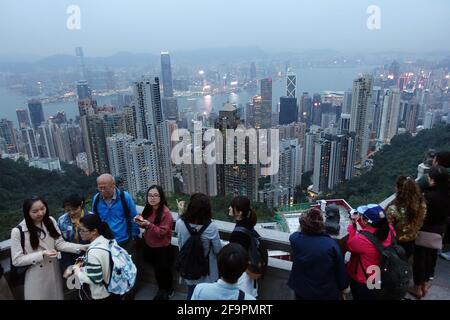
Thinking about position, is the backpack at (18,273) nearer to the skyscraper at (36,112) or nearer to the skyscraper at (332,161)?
the skyscraper at (332,161)

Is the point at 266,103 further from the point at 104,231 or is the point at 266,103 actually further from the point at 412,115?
the point at 104,231

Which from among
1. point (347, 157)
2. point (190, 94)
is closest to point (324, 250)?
point (347, 157)

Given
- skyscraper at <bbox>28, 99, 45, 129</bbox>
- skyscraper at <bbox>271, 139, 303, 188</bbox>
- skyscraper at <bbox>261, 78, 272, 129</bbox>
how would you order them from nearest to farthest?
skyscraper at <bbox>271, 139, 303, 188</bbox>, skyscraper at <bbox>28, 99, 45, 129</bbox>, skyscraper at <bbox>261, 78, 272, 129</bbox>

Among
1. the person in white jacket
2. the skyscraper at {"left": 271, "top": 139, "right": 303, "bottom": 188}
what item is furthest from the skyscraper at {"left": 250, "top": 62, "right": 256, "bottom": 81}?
the person in white jacket

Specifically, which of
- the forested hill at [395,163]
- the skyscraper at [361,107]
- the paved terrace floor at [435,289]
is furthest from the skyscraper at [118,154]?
the skyscraper at [361,107]

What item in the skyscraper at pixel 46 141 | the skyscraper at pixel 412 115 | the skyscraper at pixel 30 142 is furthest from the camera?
the skyscraper at pixel 412 115

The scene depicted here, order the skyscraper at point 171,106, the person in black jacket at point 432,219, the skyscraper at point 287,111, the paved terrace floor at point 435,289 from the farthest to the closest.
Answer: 1. the skyscraper at point 287,111
2. the skyscraper at point 171,106
3. the paved terrace floor at point 435,289
4. the person in black jacket at point 432,219

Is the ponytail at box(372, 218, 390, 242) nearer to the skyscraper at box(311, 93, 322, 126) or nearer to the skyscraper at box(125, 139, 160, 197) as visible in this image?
the skyscraper at box(125, 139, 160, 197)

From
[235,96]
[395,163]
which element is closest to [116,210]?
[395,163]
